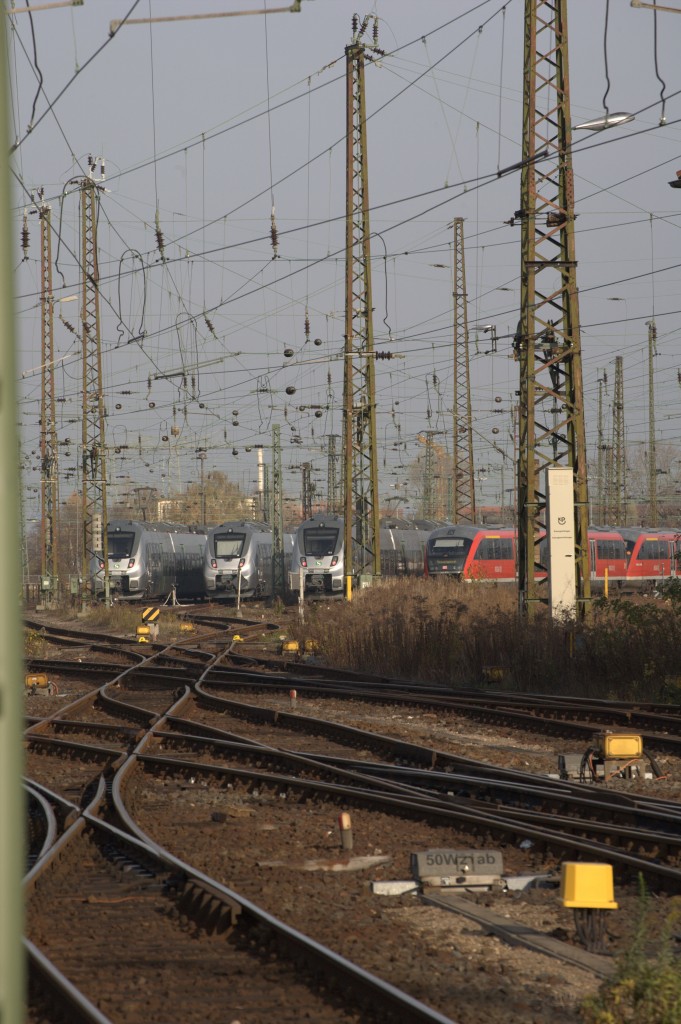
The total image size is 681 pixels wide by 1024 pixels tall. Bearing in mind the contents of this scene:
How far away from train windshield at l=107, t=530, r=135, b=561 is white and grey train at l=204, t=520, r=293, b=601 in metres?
3.23

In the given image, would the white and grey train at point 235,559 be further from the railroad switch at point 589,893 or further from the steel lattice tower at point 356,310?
the railroad switch at point 589,893

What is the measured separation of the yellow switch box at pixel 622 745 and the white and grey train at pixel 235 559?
121ft

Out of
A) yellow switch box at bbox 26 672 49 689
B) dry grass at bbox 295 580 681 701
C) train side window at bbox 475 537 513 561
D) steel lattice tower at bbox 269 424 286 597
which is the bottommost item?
yellow switch box at bbox 26 672 49 689

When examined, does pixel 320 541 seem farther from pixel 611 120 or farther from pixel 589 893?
pixel 589 893

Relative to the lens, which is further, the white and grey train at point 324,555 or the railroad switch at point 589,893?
the white and grey train at point 324,555

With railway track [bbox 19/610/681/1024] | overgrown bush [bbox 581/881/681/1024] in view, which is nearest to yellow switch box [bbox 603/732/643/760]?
railway track [bbox 19/610/681/1024]

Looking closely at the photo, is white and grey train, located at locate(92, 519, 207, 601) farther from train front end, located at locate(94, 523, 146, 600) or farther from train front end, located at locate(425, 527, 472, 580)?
train front end, located at locate(425, 527, 472, 580)

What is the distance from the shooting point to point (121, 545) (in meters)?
47.1

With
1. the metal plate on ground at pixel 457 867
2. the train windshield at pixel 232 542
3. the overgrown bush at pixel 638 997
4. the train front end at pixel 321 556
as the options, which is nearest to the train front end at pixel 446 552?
the train front end at pixel 321 556

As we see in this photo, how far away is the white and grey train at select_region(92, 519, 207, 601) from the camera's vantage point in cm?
4694

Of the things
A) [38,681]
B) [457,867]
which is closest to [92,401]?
[38,681]

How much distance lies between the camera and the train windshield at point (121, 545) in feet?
154

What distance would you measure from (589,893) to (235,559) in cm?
4269

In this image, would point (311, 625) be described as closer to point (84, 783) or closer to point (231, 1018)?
point (84, 783)
